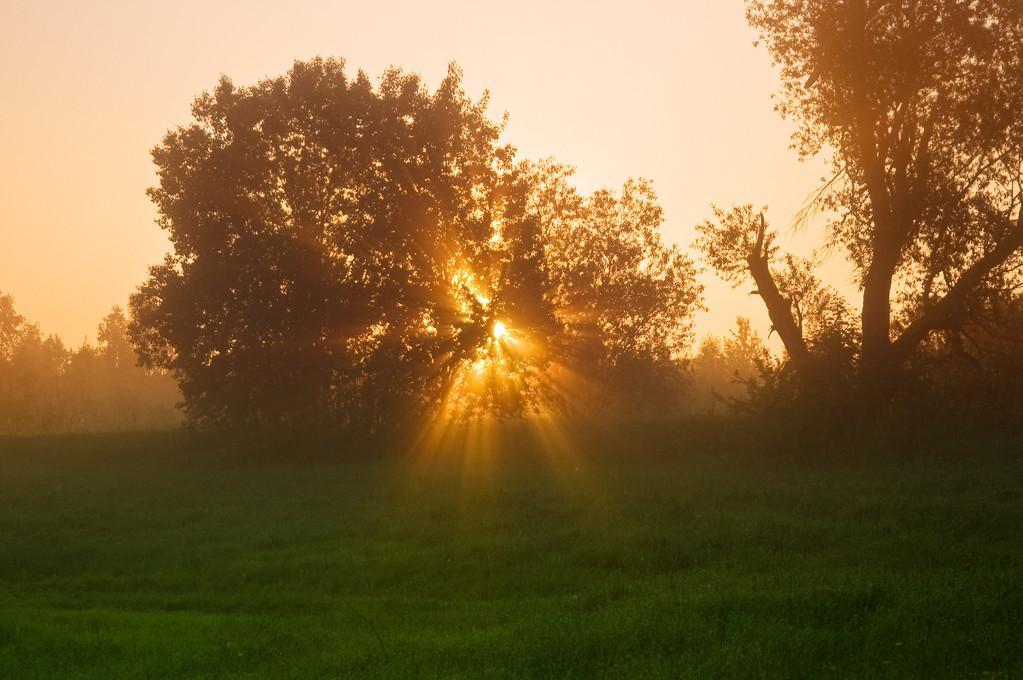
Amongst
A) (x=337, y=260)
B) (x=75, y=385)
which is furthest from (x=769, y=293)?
(x=75, y=385)

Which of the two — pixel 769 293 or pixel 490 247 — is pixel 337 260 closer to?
pixel 490 247

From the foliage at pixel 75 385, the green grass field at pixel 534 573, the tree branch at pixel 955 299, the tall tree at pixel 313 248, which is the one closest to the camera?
the green grass field at pixel 534 573

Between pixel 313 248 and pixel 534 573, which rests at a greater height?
pixel 313 248

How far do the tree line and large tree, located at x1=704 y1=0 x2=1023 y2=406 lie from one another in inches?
3.3

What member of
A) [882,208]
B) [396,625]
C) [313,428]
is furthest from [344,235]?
[396,625]

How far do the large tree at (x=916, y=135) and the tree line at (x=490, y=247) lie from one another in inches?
3.3

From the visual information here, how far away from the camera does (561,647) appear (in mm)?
12836

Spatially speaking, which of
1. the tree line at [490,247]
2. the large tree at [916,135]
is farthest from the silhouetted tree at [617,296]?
the large tree at [916,135]

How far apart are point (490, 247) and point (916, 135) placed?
20.4 metres

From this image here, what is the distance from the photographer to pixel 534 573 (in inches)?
758

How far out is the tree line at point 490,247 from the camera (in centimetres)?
4181

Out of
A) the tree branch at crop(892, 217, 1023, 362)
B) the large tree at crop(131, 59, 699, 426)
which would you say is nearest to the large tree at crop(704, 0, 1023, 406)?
the tree branch at crop(892, 217, 1023, 362)

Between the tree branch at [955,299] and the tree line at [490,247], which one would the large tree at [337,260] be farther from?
the tree branch at [955,299]

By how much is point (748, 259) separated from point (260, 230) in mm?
22374
